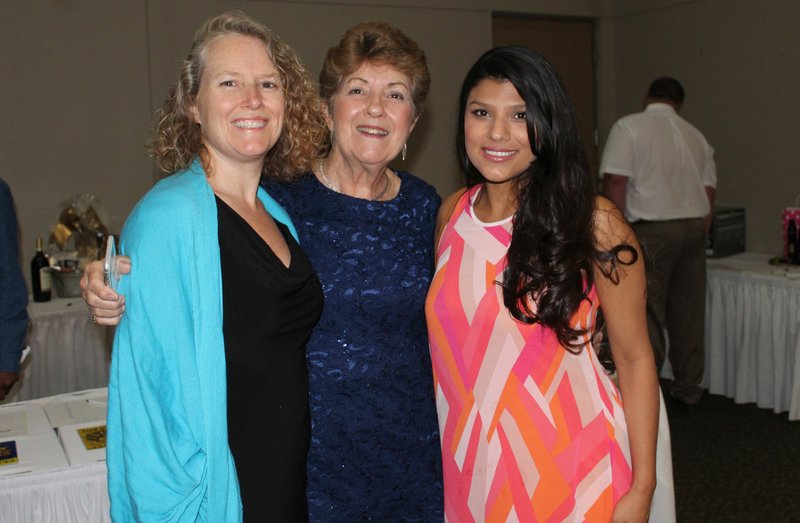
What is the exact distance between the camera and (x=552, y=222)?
1.63 metres

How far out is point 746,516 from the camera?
3.39 m

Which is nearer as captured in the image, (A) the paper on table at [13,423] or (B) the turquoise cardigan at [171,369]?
(B) the turquoise cardigan at [171,369]

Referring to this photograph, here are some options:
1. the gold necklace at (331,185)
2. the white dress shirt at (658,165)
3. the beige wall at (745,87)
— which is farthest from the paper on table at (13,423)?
the beige wall at (745,87)

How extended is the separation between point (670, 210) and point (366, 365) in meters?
A: 3.59

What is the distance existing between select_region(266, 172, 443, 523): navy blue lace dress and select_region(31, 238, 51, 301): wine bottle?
2.83 meters

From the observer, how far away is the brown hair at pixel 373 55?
183 cm

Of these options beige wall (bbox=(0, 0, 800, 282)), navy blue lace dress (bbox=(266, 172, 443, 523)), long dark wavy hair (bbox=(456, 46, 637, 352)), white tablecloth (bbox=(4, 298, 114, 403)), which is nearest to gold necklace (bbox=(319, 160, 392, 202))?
navy blue lace dress (bbox=(266, 172, 443, 523))

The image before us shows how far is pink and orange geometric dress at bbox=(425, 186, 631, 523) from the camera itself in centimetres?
162

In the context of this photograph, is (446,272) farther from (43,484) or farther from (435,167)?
(435,167)

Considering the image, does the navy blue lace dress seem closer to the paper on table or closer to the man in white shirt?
the paper on table

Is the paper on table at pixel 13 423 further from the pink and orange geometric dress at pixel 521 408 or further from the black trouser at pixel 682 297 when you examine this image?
the black trouser at pixel 682 297

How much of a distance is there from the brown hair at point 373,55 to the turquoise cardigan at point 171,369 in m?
0.62

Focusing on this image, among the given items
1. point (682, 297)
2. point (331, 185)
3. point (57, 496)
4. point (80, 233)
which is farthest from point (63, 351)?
point (682, 297)

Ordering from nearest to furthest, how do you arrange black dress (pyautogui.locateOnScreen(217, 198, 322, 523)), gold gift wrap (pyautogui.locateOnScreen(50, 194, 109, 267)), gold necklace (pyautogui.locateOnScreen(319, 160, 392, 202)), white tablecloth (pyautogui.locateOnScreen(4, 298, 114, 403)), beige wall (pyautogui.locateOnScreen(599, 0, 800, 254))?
black dress (pyautogui.locateOnScreen(217, 198, 322, 523))
gold necklace (pyautogui.locateOnScreen(319, 160, 392, 202))
white tablecloth (pyautogui.locateOnScreen(4, 298, 114, 403))
gold gift wrap (pyautogui.locateOnScreen(50, 194, 109, 267))
beige wall (pyautogui.locateOnScreen(599, 0, 800, 254))
